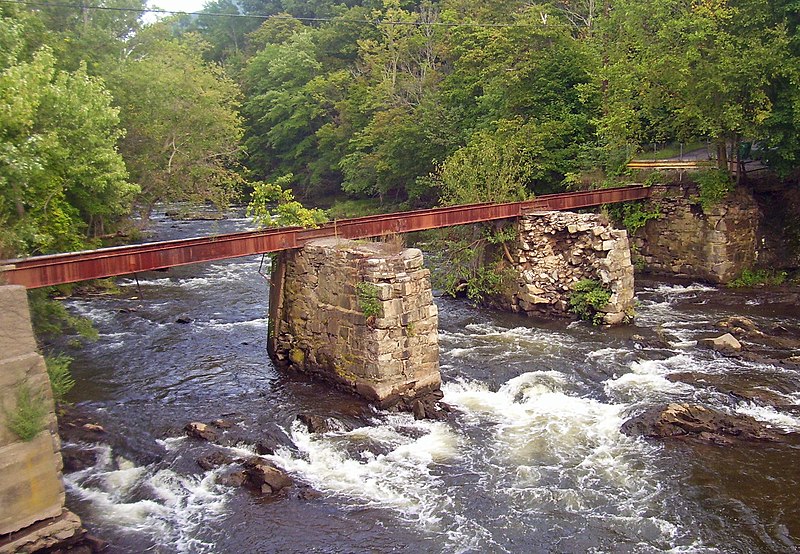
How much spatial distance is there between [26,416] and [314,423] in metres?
5.27

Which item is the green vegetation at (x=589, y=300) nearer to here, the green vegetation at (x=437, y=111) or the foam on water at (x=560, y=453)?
the green vegetation at (x=437, y=111)

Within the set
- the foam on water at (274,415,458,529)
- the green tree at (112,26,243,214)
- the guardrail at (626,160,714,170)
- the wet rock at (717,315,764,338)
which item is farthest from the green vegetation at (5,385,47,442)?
the guardrail at (626,160,714,170)

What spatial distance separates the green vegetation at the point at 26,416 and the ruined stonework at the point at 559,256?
557 inches

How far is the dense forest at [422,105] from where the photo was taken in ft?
52.3

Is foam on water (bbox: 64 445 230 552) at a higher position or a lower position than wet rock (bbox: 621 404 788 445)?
higher

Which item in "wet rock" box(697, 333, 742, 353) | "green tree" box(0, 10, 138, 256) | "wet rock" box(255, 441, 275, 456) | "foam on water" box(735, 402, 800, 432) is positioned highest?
"green tree" box(0, 10, 138, 256)

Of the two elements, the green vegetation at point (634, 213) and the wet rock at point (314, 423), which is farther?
the green vegetation at point (634, 213)

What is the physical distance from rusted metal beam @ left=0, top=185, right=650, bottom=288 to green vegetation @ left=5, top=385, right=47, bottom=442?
2533 millimetres

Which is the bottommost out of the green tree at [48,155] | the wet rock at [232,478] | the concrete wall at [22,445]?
the wet rock at [232,478]

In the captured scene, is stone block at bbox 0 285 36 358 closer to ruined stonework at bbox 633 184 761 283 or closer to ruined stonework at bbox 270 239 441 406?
ruined stonework at bbox 270 239 441 406

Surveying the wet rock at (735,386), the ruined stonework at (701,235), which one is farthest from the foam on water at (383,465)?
the ruined stonework at (701,235)

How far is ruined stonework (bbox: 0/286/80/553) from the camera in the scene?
8266 millimetres

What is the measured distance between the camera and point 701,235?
22.9 meters

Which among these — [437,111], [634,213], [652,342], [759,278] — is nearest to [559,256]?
A: [652,342]
